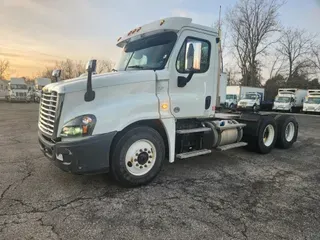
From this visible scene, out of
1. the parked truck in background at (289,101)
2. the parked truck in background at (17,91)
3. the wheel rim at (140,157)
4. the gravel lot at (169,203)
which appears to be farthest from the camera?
the parked truck in background at (17,91)

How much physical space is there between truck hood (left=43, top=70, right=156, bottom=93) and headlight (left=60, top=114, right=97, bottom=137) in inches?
18.1

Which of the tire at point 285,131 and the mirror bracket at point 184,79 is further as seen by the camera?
the tire at point 285,131

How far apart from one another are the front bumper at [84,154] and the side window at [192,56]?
178 cm

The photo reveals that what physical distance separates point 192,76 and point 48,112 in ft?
8.63

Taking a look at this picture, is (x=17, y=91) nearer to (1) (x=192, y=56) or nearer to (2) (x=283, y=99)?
(2) (x=283, y=99)

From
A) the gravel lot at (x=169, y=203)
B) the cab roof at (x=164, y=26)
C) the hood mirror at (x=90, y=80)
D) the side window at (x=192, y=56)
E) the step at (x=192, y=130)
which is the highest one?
the cab roof at (x=164, y=26)

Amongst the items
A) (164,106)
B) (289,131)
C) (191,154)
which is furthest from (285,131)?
(164,106)

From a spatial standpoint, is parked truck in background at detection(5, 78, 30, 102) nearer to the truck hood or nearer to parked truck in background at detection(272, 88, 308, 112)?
parked truck in background at detection(272, 88, 308, 112)

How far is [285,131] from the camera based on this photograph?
7738 mm

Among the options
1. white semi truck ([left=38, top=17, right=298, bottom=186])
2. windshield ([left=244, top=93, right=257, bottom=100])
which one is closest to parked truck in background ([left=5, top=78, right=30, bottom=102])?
windshield ([left=244, top=93, right=257, bottom=100])

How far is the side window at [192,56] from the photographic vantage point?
183 inches

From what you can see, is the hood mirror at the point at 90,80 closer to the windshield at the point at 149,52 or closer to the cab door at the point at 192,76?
the windshield at the point at 149,52

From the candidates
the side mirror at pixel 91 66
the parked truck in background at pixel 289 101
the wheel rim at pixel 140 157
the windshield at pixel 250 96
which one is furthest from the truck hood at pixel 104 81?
the parked truck in background at pixel 289 101

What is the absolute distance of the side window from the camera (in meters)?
4.64
